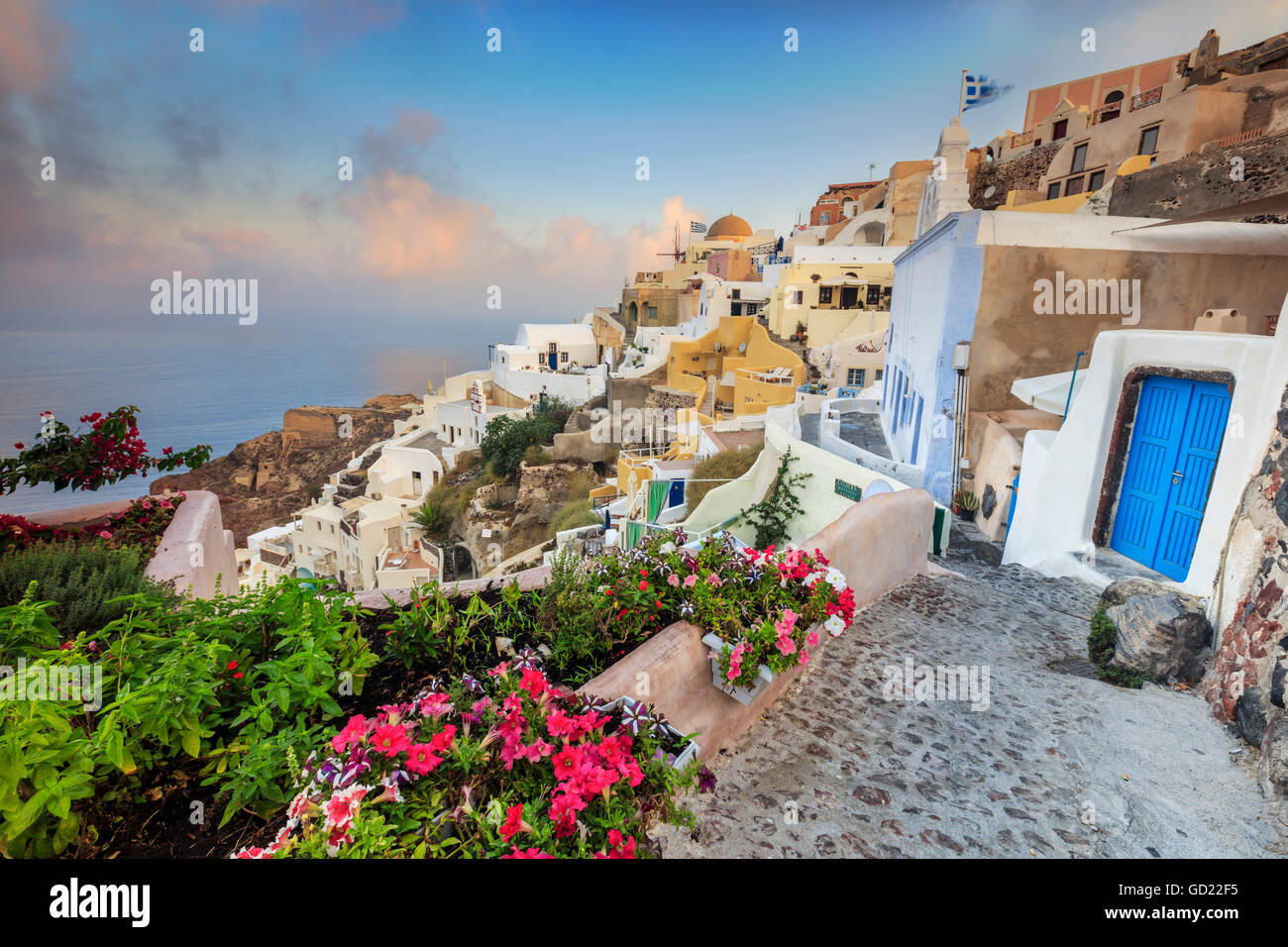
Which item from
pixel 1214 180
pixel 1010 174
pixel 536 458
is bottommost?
pixel 536 458

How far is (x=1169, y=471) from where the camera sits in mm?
6117

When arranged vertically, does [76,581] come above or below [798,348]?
below

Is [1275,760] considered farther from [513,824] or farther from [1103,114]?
[1103,114]

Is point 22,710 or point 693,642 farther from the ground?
point 22,710

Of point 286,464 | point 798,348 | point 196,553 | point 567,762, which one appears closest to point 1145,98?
point 798,348

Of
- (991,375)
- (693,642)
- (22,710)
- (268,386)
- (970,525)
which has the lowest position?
(268,386)

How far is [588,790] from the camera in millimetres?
2057

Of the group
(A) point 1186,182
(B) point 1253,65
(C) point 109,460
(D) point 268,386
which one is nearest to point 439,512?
(C) point 109,460

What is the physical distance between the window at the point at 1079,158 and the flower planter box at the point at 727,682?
94.2 ft

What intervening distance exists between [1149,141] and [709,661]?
85.7 feet

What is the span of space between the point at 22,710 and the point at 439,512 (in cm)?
3178

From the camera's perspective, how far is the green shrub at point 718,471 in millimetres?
16469
